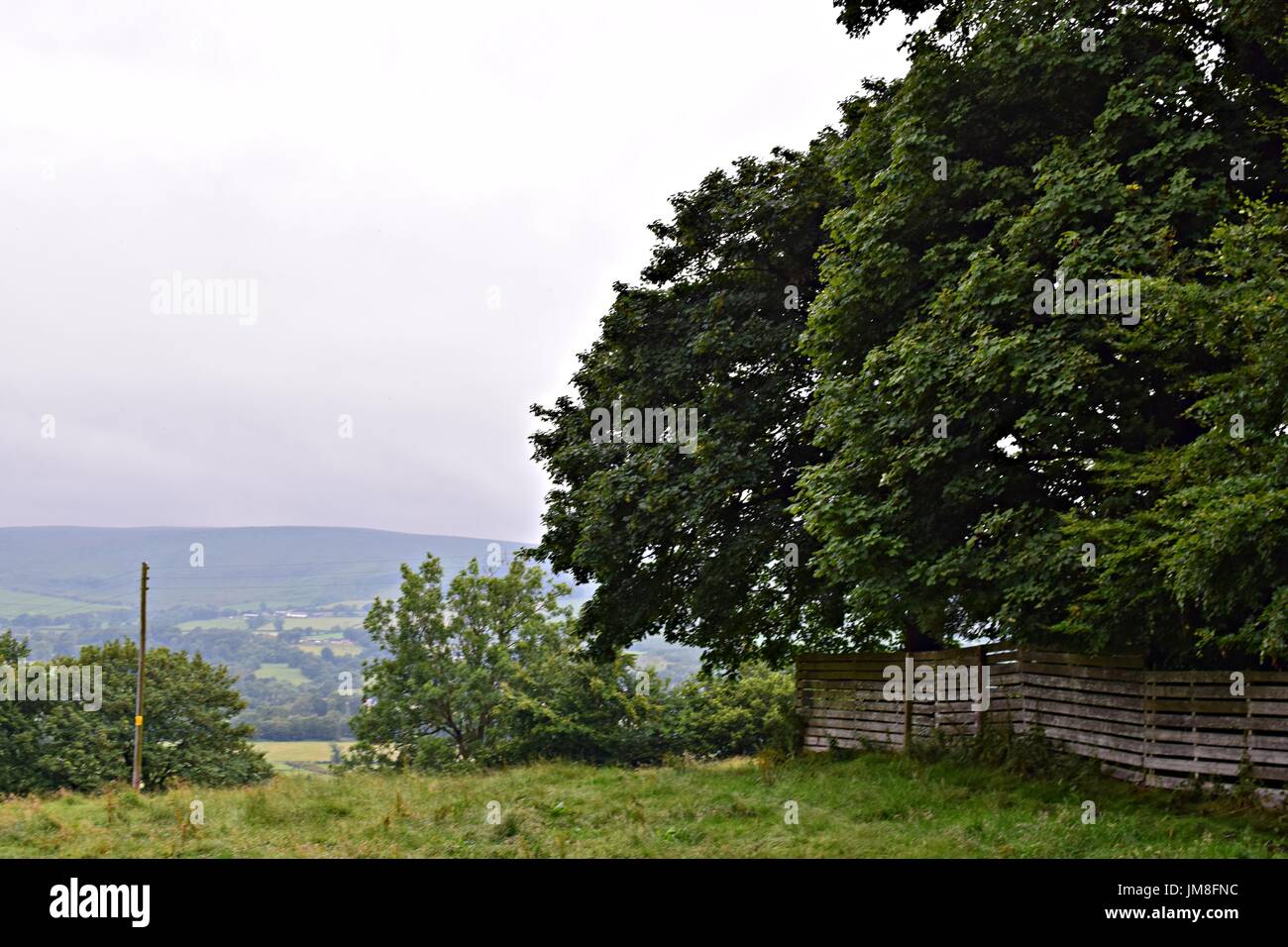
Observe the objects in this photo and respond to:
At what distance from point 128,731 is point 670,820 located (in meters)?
52.6

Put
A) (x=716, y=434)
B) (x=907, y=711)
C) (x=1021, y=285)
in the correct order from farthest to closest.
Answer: (x=716, y=434)
(x=907, y=711)
(x=1021, y=285)

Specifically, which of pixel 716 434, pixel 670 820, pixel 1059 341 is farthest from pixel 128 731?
pixel 1059 341

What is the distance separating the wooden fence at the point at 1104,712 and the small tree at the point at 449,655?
33867mm

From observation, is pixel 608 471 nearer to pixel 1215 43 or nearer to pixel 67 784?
pixel 1215 43

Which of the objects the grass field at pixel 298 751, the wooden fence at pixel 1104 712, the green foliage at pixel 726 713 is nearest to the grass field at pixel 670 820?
the wooden fence at pixel 1104 712

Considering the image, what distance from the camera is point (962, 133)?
18031 mm

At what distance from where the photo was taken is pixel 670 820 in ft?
47.2

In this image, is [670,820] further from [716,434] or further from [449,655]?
[449,655]

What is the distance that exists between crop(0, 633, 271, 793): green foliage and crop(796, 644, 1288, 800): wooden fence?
43.4 metres

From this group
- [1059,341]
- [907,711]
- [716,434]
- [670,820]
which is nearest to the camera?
[670,820]

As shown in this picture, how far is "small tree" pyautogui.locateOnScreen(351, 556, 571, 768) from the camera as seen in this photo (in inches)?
2253

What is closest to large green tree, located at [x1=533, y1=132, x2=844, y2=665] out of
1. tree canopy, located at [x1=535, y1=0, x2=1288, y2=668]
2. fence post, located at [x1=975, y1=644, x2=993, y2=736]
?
tree canopy, located at [x1=535, y1=0, x2=1288, y2=668]

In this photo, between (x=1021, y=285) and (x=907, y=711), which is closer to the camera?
(x=1021, y=285)
